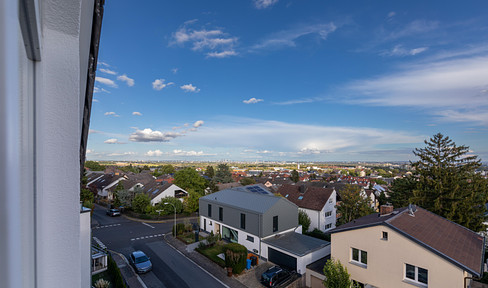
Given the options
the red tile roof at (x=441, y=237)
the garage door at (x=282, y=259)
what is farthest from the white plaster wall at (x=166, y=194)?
the red tile roof at (x=441, y=237)

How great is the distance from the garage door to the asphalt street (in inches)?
191

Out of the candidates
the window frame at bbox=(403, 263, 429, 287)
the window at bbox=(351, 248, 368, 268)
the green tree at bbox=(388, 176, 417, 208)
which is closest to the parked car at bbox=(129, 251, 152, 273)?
the window at bbox=(351, 248, 368, 268)

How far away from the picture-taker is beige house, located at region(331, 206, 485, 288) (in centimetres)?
1098

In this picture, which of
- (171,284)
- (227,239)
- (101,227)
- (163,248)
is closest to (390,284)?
(171,284)

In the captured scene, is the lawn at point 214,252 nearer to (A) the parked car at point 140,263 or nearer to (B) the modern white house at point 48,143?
(A) the parked car at point 140,263

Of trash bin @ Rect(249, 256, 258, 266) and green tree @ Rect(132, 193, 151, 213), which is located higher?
green tree @ Rect(132, 193, 151, 213)

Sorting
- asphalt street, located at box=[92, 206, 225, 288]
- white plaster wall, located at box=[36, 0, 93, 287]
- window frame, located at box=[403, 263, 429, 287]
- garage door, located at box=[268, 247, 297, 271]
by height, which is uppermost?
white plaster wall, located at box=[36, 0, 93, 287]

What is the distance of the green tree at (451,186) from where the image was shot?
22.2m

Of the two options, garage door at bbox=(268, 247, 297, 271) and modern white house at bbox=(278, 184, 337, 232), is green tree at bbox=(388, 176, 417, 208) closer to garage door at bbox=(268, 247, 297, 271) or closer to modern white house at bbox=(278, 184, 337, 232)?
modern white house at bbox=(278, 184, 337, 232)

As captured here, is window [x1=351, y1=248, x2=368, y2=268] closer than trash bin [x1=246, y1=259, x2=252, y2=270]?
Yes

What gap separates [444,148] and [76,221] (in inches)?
1246

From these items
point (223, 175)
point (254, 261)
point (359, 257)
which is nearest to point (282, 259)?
point (254, 261)

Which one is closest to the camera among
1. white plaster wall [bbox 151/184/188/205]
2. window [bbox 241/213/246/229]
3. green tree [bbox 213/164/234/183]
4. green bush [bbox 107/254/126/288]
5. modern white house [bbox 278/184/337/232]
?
green bush [bbox 107/254/126/288]

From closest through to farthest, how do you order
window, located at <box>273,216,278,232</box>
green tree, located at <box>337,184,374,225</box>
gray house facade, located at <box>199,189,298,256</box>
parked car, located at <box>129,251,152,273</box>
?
parked car, located at <box>129,251,152,273</box>, gray house facade, located at <box>199,189,298,256</box>, window, located at <box>273,216,278,232</box>, green tree, located at <box>337,184,374,225</box>
